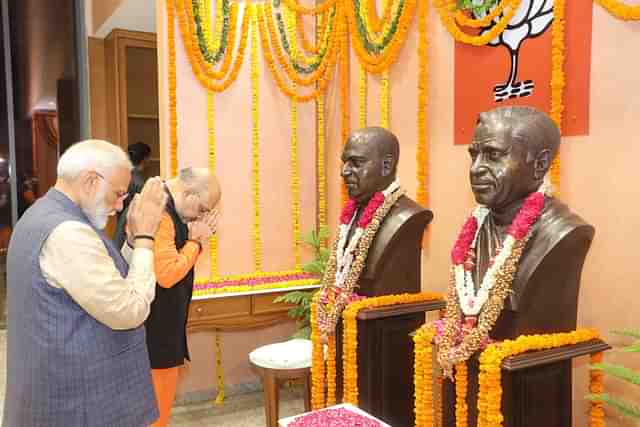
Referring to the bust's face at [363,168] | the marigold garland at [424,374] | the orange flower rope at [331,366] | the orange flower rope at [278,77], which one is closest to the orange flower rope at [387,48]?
the orange flower rope at [278,77]

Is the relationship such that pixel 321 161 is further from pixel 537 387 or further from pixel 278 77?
pixel 537 387

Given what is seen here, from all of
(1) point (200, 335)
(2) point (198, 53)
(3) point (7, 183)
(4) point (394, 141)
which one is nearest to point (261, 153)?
(2) point (198, 53)

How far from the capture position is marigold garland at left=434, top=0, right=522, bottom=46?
293 cm

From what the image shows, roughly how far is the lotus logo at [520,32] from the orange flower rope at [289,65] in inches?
59.0

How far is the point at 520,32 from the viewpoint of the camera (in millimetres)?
2951

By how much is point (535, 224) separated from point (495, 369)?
534 mm

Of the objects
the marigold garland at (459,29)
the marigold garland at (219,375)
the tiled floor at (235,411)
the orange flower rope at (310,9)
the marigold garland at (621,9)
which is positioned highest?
the orange flower rope at (310,9)

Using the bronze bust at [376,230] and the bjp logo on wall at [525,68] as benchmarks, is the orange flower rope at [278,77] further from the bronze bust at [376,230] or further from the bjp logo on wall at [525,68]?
the bronze bust at [376,230]

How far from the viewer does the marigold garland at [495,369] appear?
1978 mm

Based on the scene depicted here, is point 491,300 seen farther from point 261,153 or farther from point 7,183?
point 7,183

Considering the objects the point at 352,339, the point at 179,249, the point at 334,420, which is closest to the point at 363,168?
the point at 352,339

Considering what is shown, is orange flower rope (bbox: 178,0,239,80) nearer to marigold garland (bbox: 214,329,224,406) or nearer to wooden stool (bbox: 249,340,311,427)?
marigold garland (bbox: 214,329,224,406)

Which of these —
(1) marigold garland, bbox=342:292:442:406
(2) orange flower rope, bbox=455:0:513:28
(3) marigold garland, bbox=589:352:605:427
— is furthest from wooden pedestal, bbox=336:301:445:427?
(2) orange flower rope, bbox=455:0:513:28

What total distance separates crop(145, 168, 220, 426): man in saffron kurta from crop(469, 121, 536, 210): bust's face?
1151mm
